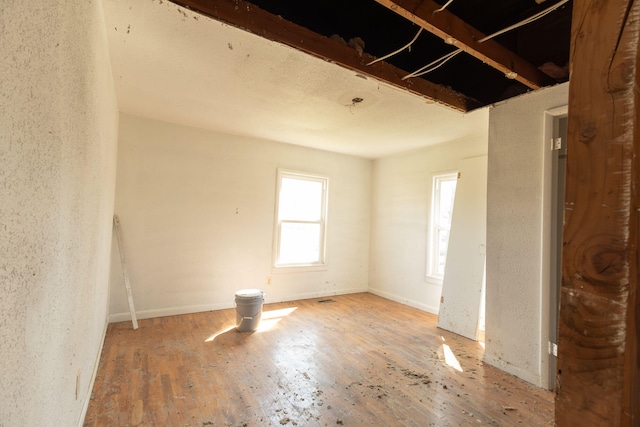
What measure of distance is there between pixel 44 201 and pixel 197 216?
3.14 meters

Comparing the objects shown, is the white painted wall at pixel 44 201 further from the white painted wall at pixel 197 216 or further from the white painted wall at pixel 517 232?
the white painted wall at pixel 517 232

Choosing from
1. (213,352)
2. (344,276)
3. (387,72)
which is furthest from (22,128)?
(344,276)

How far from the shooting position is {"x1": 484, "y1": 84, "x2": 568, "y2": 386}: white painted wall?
2441 millimetres

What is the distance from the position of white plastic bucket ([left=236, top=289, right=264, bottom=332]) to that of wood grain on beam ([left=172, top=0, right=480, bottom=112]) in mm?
2532

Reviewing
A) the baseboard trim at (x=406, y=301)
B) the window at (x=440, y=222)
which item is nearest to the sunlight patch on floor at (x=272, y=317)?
the baseboard trim at (x=406, y=301)

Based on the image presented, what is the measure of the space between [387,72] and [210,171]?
2717 millimetres

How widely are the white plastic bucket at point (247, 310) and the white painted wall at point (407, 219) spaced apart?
2.46 metres

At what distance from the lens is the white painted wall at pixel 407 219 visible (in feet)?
14.0

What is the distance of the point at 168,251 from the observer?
3.82 m

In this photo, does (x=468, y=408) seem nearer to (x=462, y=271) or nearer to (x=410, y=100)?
(x=462, y=271)

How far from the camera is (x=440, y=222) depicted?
4371 millimetres

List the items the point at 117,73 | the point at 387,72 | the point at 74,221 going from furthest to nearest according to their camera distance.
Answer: the point at 117,73 → the point at 387,72 → the point at 74,221

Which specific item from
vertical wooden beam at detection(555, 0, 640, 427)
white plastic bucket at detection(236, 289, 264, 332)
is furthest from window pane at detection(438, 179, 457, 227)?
vertical wooden beam at detection(555, 0, 640, 427)

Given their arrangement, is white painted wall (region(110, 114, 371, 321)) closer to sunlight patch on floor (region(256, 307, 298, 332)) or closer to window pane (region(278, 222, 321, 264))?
window pane (region(278, 222, 321, 264))
